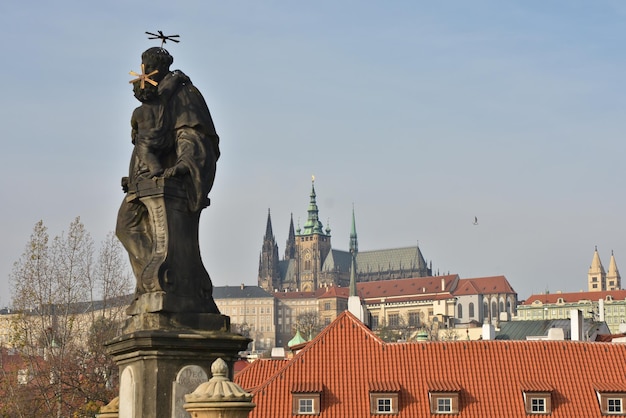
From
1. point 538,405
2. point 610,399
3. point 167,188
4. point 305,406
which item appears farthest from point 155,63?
point 610,399

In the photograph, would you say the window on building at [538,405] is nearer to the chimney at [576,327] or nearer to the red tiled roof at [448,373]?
the red tiled roof at [448,373]

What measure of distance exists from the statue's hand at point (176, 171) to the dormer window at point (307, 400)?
25.4m

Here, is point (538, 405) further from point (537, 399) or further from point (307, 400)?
point (307, 400)

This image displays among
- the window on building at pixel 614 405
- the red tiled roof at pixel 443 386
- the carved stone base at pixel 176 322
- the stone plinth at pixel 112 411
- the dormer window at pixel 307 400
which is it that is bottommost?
the stone plinth at pixel 112 411

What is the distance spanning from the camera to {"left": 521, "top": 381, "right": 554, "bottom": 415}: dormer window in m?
31.7

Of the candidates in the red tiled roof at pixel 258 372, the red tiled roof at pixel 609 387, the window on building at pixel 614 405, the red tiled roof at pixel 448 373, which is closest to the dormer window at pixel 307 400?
the red tiled roof at pixel 448 373

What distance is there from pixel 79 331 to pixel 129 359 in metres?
30.3

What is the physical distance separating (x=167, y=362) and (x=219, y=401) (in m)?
0.82

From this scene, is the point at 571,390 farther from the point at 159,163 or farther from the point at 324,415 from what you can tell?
the point at 159,163

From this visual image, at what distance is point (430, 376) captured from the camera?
33562 mm

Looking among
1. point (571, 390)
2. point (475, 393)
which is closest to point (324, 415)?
point (475, 393)

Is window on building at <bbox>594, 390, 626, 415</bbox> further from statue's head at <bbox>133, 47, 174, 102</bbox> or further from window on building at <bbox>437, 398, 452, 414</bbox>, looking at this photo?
statue's head at <bbox>133, 47, 174, 102</bbox>

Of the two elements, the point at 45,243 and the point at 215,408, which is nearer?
the point at 215,408

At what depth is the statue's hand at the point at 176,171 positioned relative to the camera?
755 centimetres
